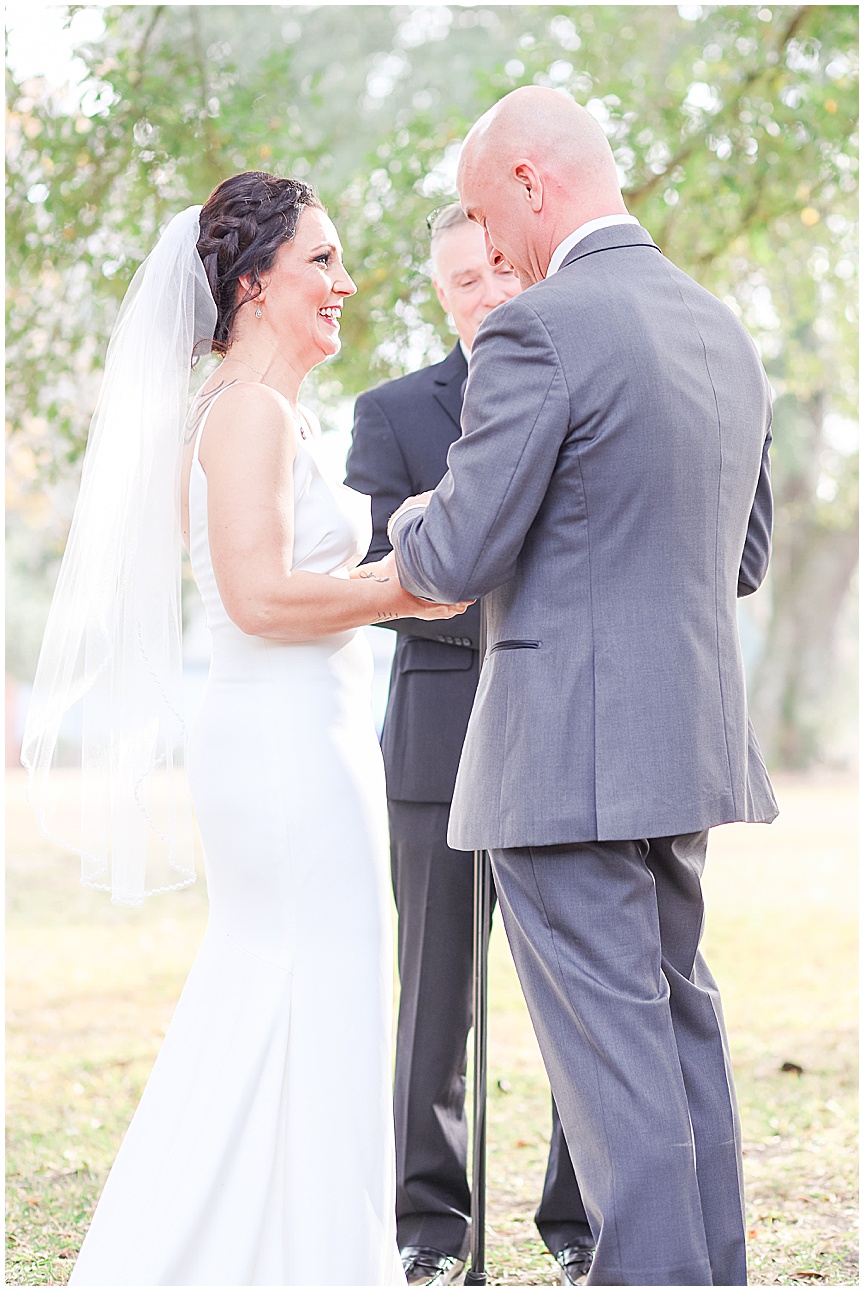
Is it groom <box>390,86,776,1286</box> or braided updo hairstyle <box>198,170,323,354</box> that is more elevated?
braided updo hairstyle <box>198,170,323,354</box>

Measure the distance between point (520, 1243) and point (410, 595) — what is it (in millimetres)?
2008

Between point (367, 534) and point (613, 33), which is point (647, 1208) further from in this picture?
point (613, 33)

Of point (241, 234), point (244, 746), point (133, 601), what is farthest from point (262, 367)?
point (244, 746)

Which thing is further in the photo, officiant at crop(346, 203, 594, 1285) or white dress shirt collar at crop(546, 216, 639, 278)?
officiant at crop(346, 203, 594, 1285)

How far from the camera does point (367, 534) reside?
9.18ft

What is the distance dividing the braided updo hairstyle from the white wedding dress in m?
0.33

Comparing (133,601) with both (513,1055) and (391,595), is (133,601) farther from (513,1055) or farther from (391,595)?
(513,1055)

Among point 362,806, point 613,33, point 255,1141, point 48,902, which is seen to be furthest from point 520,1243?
point 48,902

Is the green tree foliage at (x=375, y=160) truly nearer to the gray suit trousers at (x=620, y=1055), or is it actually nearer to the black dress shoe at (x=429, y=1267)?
the black dress shoe at (x=429, y=1267)

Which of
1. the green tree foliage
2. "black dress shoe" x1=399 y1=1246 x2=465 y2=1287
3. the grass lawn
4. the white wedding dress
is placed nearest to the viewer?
the white wedding dress

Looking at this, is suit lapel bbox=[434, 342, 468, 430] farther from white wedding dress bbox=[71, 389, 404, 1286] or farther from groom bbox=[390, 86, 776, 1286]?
groom bbox=[390, 86, 776, 1286]

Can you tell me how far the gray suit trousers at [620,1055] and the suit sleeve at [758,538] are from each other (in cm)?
61

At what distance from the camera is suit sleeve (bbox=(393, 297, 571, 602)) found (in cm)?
219

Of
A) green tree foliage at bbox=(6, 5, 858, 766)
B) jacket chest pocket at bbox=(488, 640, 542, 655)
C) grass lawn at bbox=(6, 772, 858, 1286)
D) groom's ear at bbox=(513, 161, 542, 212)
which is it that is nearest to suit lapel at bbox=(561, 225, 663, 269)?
groom's ear at bbox=(513, 161, 542, 212)
